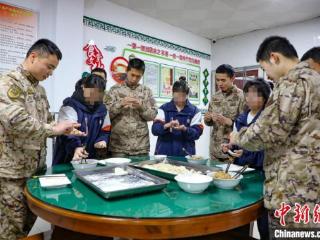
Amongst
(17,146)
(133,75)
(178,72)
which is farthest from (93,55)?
(17,146)

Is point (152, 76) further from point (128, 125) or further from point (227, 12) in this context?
Result: point (128, 125)

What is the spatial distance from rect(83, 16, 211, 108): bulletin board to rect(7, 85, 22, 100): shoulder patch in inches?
88.3

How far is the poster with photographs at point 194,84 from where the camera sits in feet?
18.2

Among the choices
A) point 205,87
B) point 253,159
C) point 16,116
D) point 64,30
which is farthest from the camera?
point 205,87

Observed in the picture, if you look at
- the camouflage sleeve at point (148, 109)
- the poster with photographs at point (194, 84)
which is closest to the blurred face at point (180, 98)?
the camouflage sleeve at point (148, 109)

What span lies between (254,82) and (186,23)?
3.10 metres

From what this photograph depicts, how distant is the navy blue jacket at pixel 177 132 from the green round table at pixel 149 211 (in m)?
1.21

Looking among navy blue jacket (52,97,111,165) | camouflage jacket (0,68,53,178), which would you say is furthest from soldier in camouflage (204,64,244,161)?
camouflage jacket (0,68,53,178)

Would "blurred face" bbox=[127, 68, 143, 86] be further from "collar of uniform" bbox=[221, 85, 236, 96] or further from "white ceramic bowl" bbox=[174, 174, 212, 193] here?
"white ceramic bowl" bbox=[174, 174, 212, 193]

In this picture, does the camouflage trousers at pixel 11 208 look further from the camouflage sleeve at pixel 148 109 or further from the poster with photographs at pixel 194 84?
the poster with photographs at pixel 194 84

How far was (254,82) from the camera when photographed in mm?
2148

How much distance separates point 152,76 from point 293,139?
3667 mm

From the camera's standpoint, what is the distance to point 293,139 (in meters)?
1.26

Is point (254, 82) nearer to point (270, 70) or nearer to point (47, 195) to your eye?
point (270, 70)
